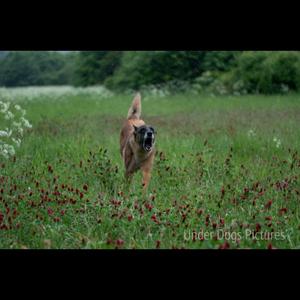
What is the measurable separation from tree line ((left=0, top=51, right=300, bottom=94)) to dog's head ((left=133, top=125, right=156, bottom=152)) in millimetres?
917

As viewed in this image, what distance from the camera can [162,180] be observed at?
6.74 metres

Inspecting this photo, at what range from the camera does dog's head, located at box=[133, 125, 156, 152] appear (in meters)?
6.80

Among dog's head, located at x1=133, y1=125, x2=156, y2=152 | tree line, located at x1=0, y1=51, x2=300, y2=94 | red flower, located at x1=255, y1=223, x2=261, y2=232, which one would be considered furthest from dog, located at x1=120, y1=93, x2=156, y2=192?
red flower, located at x1=255, y1=223, x2=261, y2=232

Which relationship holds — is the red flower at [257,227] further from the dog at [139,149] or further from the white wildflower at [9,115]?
the white wildflower at [9,115]

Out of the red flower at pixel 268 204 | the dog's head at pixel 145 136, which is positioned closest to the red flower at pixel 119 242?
the red flower at pixel 268 204

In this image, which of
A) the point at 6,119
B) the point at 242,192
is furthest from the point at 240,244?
the point at 6,119

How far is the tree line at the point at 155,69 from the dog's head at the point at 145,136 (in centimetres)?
92

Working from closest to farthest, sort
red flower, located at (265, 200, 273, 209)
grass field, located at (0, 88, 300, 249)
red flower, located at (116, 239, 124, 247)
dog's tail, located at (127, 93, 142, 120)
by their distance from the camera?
1. red flower, located at (116, 239, 124, 247)
2. grass field, located at (0, 88, 300, 249)
3. red flower, located at (265, 200, 273, 209)
4. dog's tail, located at (127, 93, 142, 120)

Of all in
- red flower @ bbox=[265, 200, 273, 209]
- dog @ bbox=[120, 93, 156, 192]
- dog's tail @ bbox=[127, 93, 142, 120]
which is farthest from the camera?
dog's tail @ bbox=[127, 93, 142, 120]

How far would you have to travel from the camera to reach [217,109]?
28.6 ft

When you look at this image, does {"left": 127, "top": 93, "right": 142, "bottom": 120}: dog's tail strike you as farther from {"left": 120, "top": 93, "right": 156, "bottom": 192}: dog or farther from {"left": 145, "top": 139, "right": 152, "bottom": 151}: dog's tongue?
{"left": 145, "top": 139, "right": 152, "bottom": 151}: dog's tongue

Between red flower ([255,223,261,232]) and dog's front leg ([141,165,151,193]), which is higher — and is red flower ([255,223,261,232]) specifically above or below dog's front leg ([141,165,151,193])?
below

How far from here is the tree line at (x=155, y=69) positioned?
269 inches

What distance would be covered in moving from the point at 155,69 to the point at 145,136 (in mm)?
2232
